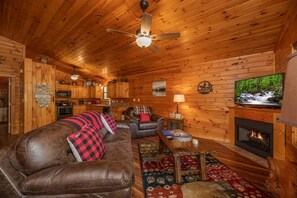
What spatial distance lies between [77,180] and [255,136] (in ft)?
11.8

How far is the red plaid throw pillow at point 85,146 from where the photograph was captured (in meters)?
1.28

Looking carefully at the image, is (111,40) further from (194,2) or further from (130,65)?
(194,2)

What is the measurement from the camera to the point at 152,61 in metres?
4.75

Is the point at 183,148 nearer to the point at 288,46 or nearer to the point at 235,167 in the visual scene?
the point at 235,167

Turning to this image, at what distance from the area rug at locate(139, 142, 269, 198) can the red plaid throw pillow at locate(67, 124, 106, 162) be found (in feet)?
2.97

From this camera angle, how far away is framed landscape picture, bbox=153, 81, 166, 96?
5.36 m

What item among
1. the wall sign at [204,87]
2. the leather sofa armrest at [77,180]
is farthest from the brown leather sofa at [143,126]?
the leather sofa armrest at [77,180]

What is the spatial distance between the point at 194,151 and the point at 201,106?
8.71ft

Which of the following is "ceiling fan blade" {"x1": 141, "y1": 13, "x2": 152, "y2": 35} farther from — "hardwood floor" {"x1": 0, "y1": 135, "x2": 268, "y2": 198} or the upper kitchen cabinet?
the upper kitchen cabinet

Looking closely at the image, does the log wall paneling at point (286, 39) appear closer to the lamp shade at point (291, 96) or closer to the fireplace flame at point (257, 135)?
the fireplace flame at point (257, 135)

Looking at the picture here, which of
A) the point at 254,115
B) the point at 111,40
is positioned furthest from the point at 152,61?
the point at 254,115

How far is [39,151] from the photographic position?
1.11 meters

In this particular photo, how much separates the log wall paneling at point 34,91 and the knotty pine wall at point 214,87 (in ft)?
12.0

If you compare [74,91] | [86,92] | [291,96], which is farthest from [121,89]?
[291,96]
